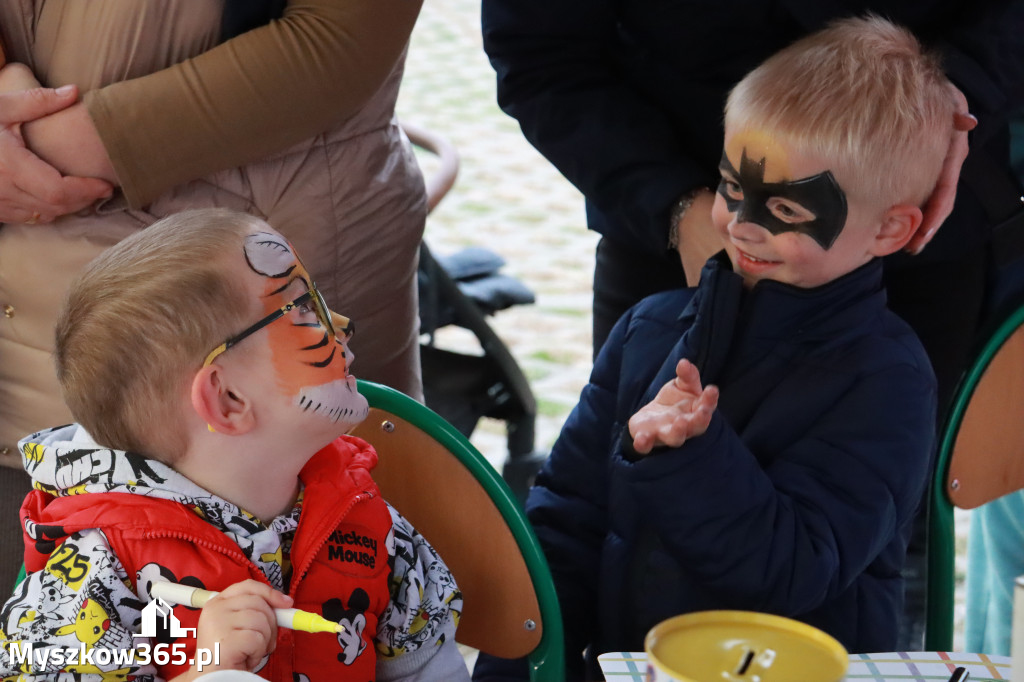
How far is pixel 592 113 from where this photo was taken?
1567 mm

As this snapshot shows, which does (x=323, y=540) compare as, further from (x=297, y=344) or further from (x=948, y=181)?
(x=948, y=181)

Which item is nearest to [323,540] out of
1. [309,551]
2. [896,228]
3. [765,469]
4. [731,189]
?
[309,551]

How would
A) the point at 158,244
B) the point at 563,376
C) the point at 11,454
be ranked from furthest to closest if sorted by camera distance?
1. the point at 563,376
2. the point at 11,454
3. the point at 158,244

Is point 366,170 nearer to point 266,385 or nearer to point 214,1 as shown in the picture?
point 214,1

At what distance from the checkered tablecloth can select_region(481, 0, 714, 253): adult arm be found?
66cm

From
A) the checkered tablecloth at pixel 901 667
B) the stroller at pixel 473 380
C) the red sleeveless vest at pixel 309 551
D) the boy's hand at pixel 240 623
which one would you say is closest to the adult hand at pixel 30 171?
the red sleeveless vest at pixel 309 551

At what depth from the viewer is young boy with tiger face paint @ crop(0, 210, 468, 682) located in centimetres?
110

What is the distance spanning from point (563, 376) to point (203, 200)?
2540mm

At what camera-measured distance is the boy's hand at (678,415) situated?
3.68 feet

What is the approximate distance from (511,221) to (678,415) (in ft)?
14.8

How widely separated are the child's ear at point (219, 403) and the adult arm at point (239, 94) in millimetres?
387

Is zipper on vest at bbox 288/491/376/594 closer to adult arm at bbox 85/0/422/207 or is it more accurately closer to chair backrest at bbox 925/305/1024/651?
adult arm at bbox 85/0/422/207

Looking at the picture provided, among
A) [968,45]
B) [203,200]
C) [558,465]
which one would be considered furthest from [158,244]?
[968,45]

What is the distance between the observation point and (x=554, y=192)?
20.1ft
